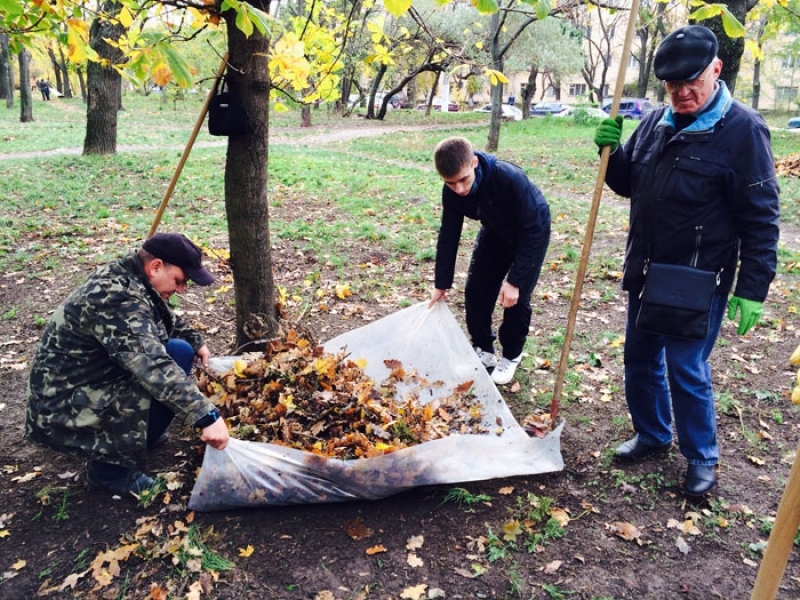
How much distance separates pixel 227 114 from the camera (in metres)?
3.03

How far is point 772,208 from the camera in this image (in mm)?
2260

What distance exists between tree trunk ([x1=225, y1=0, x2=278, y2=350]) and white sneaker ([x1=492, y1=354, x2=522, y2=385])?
135 centimetres

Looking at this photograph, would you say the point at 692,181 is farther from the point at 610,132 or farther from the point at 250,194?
the point at 250,194

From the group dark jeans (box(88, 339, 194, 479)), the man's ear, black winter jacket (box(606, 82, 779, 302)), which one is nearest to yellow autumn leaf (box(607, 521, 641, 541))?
black winter jacket (box(606, 82, 779, 302))

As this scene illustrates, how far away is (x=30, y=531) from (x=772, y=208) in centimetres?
315

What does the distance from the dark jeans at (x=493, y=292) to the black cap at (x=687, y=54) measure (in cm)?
107

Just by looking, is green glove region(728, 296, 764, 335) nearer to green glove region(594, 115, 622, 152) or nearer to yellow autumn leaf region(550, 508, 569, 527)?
green glove region(594, 115, 622, 152)

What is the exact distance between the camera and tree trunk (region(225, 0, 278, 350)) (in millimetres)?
3100

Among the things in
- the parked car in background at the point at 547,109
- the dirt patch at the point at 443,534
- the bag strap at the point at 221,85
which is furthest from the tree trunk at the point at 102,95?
the parked car in background at the point at 547,109

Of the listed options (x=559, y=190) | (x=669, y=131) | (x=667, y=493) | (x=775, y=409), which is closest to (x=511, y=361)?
(x=667, y=493)

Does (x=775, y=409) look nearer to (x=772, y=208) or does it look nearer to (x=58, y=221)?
(x=772, y=208)

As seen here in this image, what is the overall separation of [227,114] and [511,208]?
1.51 m

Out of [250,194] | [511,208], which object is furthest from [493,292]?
[250,194]

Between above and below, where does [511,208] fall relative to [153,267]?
above
